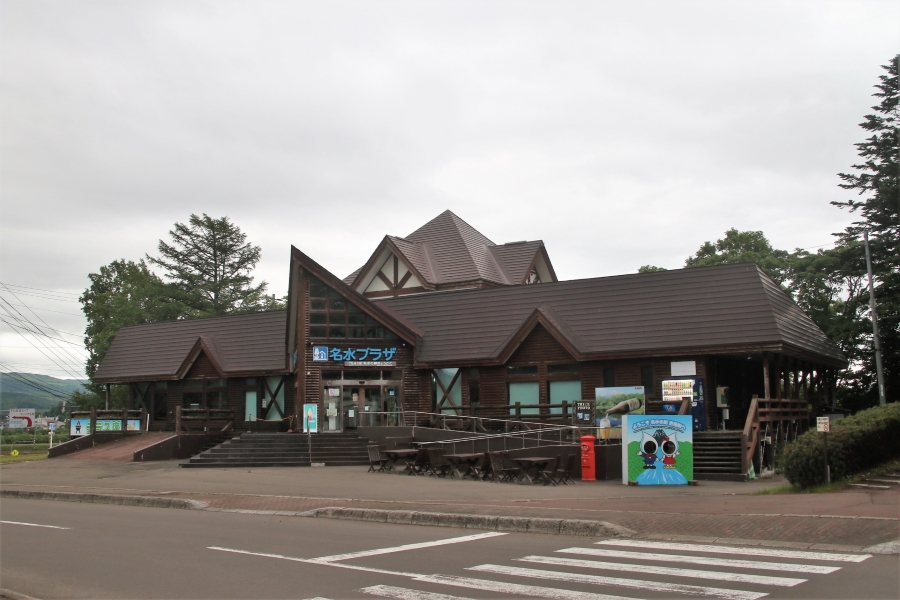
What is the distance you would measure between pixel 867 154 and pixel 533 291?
649 inches

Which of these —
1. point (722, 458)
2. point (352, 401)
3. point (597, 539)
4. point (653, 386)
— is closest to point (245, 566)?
point (597, 539)

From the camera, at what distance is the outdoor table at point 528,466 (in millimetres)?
Answer: 19891

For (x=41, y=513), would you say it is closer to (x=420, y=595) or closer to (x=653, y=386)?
(x=420, y=595)

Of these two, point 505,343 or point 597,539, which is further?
point 505,343

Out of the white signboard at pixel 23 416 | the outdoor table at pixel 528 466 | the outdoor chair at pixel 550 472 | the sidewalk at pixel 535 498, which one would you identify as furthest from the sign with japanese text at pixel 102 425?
the white signboard at pixel 23 416

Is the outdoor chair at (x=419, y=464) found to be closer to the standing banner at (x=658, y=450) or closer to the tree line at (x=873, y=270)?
the standing banner at (x=658, y=450)

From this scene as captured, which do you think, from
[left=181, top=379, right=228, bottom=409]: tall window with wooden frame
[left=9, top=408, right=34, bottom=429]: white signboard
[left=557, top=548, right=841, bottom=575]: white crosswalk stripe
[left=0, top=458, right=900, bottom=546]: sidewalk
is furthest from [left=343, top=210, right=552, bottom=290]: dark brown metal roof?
[left=9, top=408, right=34, bottom=429]: white signboard

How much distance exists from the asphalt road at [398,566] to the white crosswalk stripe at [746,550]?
2cm

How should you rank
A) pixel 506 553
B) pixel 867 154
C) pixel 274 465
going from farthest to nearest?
pixel 867 154 → pixel 274 465 → pixel 506 553

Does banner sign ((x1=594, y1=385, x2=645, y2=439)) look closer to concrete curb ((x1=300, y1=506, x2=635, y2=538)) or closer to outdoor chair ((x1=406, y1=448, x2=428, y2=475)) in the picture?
outdoor chair ((x1=406, y1=448, x2=428, y2=475))

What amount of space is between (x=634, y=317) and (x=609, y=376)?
2.18 metres

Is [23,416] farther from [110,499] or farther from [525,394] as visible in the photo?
[110,499]

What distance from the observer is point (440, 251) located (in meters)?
42.5

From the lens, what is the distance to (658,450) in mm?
19922
